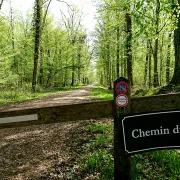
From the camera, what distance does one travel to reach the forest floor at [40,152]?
4.49m

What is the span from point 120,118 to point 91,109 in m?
0.45

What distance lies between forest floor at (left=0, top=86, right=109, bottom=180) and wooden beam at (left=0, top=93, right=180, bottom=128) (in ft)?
4.78

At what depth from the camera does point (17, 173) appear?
452 cm

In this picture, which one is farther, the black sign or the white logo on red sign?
the white logo on red sign

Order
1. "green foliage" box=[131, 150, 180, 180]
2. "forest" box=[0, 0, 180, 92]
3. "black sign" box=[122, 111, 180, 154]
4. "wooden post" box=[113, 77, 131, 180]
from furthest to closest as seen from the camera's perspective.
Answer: "forest" box=[0, 0, 180, 92], "green foliage" box=[131, 150, 180, 180], "wooden post" box=[113, 77, 131, 180], "black sign" box=[122, 111, 180, 154]

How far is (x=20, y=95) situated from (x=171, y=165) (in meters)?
15.9

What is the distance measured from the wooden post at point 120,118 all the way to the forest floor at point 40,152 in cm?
101

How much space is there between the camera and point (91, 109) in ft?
10.7

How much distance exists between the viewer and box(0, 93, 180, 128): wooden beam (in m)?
3.21

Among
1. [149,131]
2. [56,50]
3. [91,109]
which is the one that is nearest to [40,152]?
[91,109]

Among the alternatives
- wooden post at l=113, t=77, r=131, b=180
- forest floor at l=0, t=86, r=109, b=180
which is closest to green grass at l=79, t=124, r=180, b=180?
forest floor at l=0, t=86, r=109, b=180

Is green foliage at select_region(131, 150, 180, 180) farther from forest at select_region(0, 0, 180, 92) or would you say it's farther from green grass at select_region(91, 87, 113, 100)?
forest at select_region(0, 0, 180, 92)

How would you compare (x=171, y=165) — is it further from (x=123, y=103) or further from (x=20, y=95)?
(x=20, y=95)

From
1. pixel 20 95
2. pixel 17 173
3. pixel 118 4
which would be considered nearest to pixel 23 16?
pixel 20 95
